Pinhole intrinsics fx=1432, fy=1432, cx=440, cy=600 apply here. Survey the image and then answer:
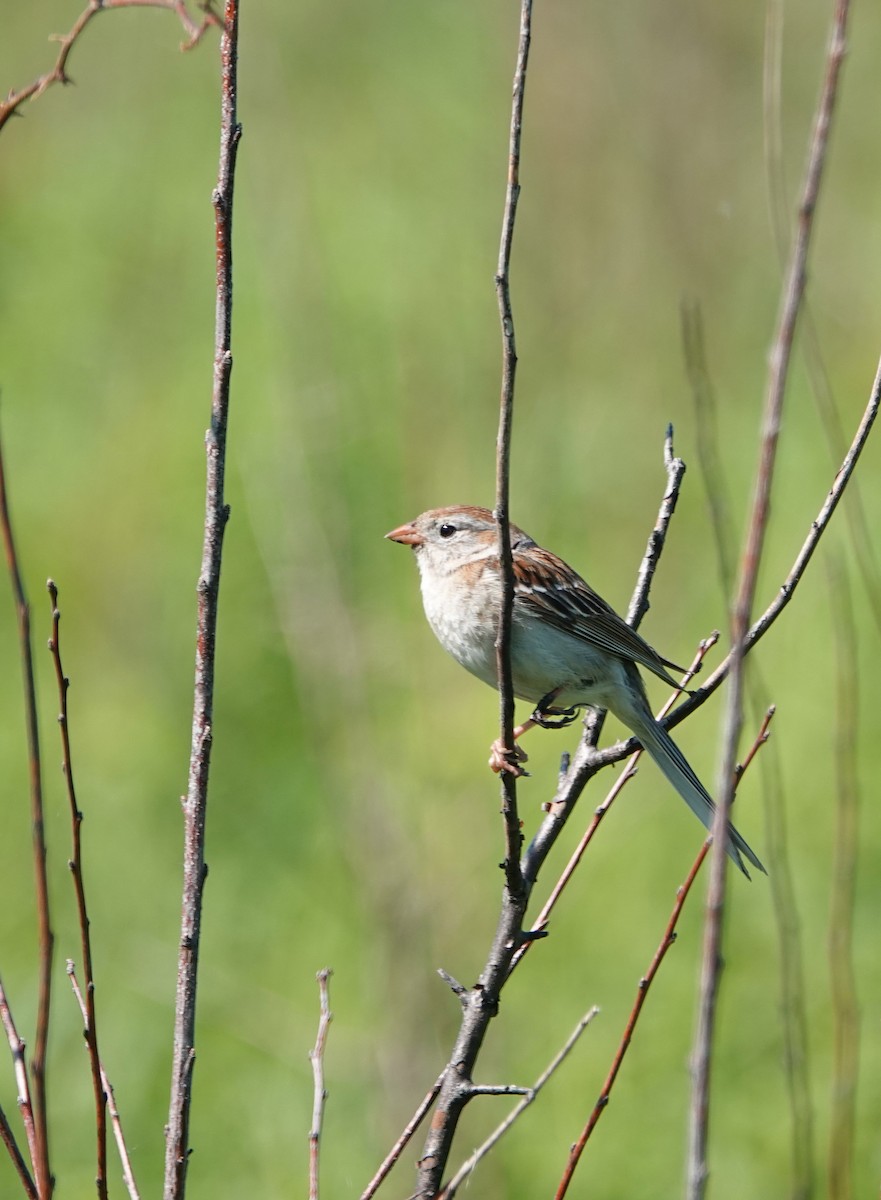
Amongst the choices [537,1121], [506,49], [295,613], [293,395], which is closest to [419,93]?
[506,49]

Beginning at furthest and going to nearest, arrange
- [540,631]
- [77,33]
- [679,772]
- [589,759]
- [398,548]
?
[398,548] < [540,631] < [679,772] < [589,759] < [77,33]

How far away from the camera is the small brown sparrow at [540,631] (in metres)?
3.54

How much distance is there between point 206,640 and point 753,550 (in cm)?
81

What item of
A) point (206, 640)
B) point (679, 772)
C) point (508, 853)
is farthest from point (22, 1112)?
point (679, 772)

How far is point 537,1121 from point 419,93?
7.55 meters

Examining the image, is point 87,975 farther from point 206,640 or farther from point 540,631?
point 540,631

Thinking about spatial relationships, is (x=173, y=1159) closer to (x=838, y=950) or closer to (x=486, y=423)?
(x=838, y=950)

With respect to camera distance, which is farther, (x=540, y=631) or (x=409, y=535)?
(x=409, y=535)

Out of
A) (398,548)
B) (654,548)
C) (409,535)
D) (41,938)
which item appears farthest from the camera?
(398,548)

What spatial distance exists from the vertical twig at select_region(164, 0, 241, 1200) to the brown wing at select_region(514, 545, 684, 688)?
199 centimetres

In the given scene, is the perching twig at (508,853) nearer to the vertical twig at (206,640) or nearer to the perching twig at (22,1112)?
the vertical twig at (206,640)

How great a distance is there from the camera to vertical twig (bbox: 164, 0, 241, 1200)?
5.78ft

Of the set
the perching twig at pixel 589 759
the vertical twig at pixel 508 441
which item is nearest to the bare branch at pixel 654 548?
the perching twig at pixel 589 759

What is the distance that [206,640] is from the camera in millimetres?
1841
